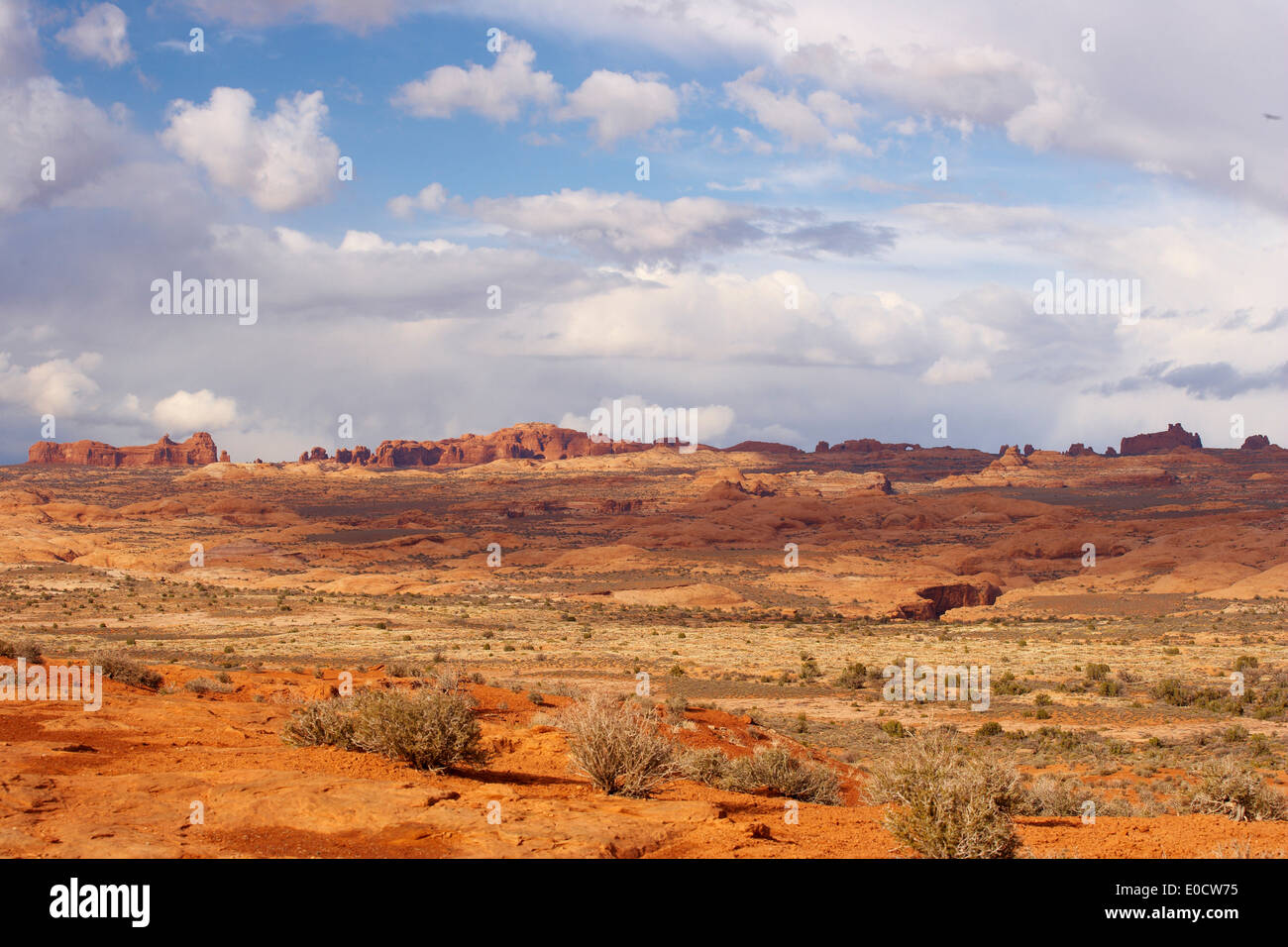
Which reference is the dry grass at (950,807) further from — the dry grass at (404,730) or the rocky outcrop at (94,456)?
the rocky outcrop at (94,456)

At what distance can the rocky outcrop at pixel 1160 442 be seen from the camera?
18588 cm

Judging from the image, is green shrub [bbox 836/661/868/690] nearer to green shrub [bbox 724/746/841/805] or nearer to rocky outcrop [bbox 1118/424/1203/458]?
green shrub [bbox 724/746/841/805]

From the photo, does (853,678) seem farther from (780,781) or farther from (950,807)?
(950,807)

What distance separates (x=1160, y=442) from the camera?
7377 inches

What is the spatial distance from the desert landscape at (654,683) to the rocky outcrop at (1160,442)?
8181 centimetres

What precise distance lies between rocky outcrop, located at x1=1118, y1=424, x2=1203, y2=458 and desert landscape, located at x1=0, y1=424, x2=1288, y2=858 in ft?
268

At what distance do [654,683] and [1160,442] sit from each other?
190596 mm

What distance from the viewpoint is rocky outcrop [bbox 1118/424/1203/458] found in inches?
7318

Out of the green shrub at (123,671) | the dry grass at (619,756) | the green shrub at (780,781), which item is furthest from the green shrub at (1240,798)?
the green shrub at (123,671)

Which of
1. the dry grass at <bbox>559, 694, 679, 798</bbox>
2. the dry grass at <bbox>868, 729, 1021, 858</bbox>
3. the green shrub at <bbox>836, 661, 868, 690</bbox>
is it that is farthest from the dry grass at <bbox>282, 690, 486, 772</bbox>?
the green shrub at <bbox>836, 661, 868, 690</bbox>
